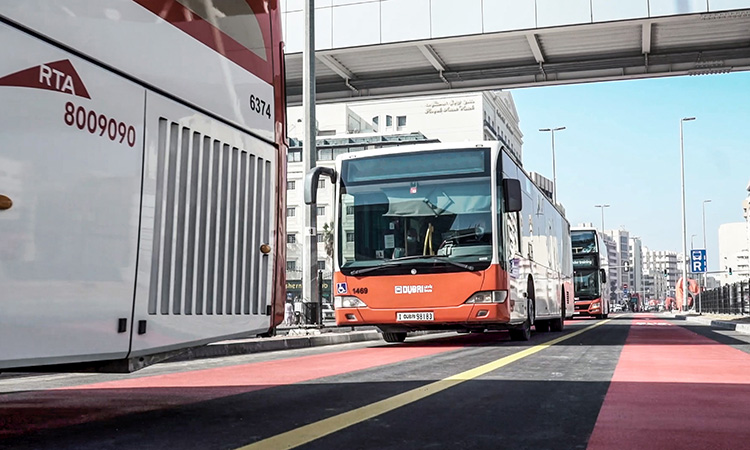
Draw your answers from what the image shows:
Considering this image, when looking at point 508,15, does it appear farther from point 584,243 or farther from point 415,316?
point 584,243

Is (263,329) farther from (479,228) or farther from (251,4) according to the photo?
(479,228)

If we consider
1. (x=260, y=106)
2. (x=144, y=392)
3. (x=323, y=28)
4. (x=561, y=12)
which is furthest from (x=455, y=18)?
(x=144, y=392)

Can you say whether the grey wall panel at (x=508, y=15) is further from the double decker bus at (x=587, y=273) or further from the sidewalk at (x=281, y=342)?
the double decker bus at (x=587, y=273)

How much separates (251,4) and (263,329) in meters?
2.33

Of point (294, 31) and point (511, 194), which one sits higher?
point (294, 31)

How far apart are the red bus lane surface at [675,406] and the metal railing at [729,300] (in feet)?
86.9

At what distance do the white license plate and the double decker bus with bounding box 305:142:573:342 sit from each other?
17 millimetres

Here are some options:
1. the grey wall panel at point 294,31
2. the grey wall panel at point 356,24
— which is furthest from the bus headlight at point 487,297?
the grey wall panel at point 294,31

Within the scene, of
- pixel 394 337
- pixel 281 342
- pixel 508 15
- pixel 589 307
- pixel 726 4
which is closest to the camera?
pixel 281 342

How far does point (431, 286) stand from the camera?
1230cm

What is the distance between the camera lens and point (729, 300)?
3988cm

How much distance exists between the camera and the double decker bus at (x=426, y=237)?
12258mm

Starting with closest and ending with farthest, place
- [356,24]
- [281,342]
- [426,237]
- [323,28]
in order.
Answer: [426,237]
[281,342]
[356,24]
[323,28]

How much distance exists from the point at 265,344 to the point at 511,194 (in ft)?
14.9
